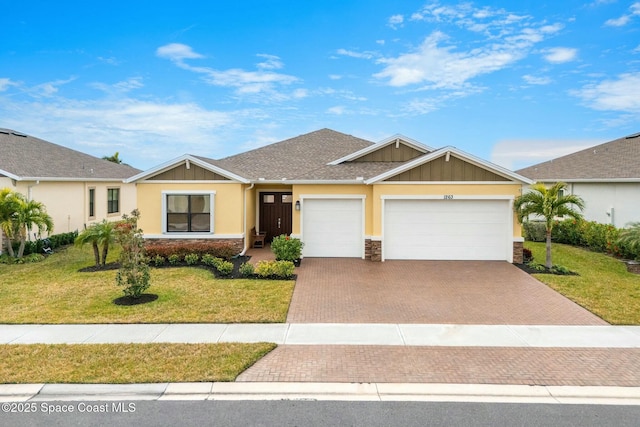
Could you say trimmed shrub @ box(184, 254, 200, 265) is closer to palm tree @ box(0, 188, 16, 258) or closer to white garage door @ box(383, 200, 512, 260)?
palm tree @ box(0, 188, 16, 258)

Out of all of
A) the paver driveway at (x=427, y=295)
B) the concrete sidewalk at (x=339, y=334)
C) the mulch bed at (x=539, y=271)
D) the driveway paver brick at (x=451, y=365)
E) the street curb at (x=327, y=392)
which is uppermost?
the mulch bed at (x=539, y=271)

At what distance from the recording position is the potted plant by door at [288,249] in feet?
49.2

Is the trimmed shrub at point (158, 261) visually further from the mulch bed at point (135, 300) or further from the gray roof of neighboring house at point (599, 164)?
the gray roof of neighboring house at point (599, 164)

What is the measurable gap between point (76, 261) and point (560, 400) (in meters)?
16.5

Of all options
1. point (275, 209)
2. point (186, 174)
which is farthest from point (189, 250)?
point (275, 209)

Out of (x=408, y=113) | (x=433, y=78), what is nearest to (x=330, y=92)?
(x=408, y=113)

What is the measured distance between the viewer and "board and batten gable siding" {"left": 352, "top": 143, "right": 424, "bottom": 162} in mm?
19312

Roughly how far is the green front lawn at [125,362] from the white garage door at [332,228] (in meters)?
9.25

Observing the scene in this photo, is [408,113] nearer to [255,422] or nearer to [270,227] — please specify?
[270,227]

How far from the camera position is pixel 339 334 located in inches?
325

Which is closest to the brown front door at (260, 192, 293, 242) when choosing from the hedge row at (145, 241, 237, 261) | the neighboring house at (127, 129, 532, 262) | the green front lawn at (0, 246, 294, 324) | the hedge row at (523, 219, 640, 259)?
the neighboring house at (127, 129, 532, 262)

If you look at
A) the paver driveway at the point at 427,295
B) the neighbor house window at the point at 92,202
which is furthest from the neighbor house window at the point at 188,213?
the neighbor house window at the point at 92,202

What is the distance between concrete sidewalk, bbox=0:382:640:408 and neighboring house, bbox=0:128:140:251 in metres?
15.0

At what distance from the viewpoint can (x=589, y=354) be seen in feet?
24.3
